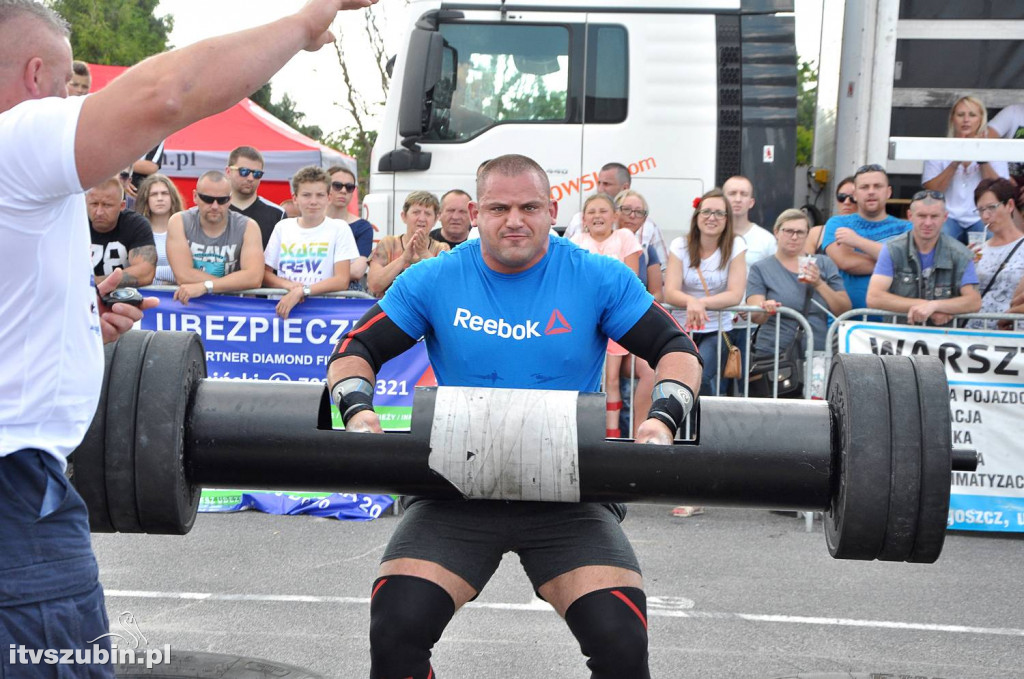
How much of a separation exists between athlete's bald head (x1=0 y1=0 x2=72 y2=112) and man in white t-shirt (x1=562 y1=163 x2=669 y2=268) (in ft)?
19.5

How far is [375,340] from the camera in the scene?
11.2 ft

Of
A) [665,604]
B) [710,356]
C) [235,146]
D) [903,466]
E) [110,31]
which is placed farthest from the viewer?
[110,31]

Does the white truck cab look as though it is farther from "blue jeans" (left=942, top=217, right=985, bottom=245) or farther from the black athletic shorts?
the black athletic shorts

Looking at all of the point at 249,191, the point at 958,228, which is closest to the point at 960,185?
the point at 958,228

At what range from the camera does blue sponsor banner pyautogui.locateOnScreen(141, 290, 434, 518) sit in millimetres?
6891

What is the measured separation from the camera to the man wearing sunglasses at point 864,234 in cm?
750

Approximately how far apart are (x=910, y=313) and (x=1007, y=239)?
1.02m

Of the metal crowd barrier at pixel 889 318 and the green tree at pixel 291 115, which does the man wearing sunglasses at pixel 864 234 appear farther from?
the green tree at pixel 291 115

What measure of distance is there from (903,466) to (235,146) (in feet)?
38.9

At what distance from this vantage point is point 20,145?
75.1 inches

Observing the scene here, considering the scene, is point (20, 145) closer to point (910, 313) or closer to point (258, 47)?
point (258, 47)

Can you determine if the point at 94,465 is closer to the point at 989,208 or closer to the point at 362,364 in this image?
the point at 362,364

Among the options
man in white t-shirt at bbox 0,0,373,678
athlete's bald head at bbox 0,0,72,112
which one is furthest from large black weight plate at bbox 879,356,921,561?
athlete's bald head at bbox 0,0,72,112

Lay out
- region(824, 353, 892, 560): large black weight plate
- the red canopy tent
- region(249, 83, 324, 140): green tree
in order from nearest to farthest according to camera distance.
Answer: region(824, 353, 892, 560): large black weight plate, the red canopy tent, region(249, 83, 324, 140): green tree
